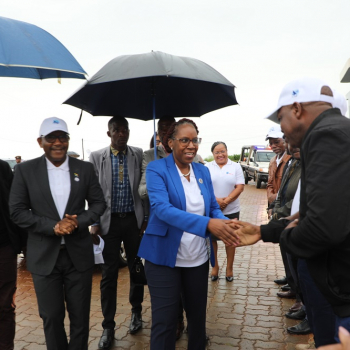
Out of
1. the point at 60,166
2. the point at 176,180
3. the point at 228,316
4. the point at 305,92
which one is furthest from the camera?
the point at 228,316

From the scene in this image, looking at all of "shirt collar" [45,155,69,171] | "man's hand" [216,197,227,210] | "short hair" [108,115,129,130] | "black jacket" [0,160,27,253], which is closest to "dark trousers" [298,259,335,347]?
"shirt collar" [45,155,69,171]

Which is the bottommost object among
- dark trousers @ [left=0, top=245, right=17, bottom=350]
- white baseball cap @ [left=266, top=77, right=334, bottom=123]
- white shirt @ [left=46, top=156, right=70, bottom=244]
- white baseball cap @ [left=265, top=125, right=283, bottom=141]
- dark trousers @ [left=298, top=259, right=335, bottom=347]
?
dark trousers @ [left=0, top=245, right=17, bottom=350]

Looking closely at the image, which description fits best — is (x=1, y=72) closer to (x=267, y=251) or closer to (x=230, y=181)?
(x=230, y=181)

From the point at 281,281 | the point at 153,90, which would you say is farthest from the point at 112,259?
the point at 281,281

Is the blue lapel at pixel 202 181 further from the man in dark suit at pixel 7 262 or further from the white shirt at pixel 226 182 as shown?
the white shirt at pixel 226 182

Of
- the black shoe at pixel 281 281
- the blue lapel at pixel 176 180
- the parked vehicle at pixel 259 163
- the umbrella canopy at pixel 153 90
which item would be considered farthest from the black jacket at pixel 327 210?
the parked vehicle at pixel 259 163

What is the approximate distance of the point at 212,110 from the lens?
4.67 metres

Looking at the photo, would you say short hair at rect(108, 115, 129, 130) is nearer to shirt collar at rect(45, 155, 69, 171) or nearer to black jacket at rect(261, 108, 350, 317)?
shirt collar at rect(45, 155, 69, 171)

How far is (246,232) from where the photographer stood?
2.67 meters

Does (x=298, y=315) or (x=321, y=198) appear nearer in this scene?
(x=321, y=198)

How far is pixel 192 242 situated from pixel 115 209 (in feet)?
4.13

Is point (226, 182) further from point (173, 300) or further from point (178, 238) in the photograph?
point (173, 300)

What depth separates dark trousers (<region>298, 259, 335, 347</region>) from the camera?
213 cm

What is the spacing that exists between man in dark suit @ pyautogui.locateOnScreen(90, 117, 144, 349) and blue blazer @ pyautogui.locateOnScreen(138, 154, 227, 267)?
1018 mm
